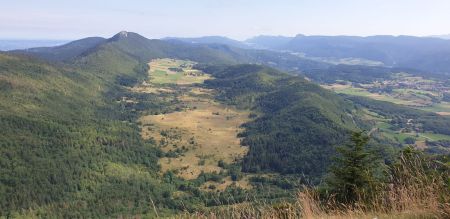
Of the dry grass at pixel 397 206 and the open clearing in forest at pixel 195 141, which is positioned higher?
the dry grass at pixel 397 206

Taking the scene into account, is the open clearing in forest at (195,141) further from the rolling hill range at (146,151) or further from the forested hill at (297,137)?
the forested hill at (297,137)

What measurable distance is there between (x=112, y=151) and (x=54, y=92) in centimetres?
7729

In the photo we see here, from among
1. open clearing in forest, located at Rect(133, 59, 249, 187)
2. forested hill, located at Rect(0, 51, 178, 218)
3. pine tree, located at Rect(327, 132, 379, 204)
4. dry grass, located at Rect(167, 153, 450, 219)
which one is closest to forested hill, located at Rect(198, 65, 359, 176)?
open clearing in forest, located at Rect(133, 59, 249, 187)

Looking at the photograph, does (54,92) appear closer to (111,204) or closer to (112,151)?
(112,151)

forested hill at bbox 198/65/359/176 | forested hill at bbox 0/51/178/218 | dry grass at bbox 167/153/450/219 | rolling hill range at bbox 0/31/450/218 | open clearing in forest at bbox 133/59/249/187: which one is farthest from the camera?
forested hill at bbox 198/65/359/176

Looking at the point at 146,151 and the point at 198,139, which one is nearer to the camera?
the point at 146,151

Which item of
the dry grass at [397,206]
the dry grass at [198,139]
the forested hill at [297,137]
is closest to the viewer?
A: the dry grass at [397,206]

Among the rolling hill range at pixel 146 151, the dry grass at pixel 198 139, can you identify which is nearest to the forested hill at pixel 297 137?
the rolling hill range at pixel 146 151

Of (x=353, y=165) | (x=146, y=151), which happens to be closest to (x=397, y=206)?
(x=353, y=165)

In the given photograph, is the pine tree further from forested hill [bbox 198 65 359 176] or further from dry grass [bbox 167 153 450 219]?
forested hill [bbox 198 65 359 176]

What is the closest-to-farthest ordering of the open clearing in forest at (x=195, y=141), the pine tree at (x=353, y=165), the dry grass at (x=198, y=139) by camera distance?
the pine tree at (x=353, y=165) < the open clearing in forest at (x=195, y=141) < the dry grass at (x=198, y=139)

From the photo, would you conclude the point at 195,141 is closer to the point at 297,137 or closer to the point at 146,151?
the point at 146,151

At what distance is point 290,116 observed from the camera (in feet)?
584

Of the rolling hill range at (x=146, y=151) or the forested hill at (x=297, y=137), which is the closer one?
the rolling hill range at (x=146, y=151)
